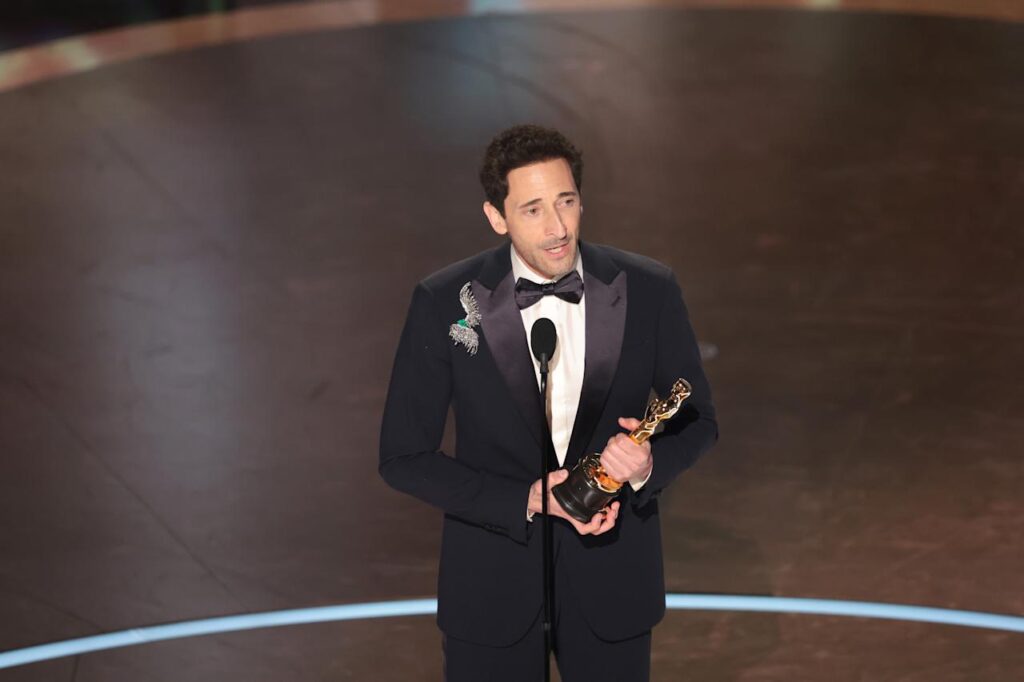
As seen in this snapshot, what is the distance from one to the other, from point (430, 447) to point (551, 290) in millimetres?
413

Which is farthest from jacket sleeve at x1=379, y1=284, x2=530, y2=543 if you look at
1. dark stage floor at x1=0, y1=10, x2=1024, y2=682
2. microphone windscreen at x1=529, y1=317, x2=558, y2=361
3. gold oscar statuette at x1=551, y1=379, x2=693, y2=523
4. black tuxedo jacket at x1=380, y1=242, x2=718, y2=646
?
dark stage floor at x1=0, y1=10, x2=1024, y2=682

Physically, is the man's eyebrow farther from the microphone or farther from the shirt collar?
the microphone

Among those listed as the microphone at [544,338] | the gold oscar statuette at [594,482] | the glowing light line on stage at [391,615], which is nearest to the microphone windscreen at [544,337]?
the microphone at [544,338]

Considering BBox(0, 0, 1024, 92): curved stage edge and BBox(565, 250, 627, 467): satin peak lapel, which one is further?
BBox(0, 0, 1024, 92): curved stage edge

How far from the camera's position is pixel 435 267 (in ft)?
23.5

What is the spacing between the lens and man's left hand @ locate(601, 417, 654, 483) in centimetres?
272

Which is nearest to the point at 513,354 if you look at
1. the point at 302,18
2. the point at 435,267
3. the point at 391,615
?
the point at 391,615

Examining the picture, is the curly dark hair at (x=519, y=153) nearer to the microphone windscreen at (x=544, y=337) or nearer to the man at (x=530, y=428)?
the man at (x=530, y=428)

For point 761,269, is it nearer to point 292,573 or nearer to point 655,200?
point 655,200

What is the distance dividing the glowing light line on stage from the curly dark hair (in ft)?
6.68

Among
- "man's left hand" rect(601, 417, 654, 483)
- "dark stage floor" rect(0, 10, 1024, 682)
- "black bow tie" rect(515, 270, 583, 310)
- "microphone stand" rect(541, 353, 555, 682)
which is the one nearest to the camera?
"microphone stand" rect(541, 353, 555, 682)

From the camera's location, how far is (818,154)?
823 cm

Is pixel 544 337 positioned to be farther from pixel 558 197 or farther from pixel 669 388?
pixel 669 388

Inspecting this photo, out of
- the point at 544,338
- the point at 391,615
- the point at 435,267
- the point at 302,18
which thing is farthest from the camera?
the point at 302,18
